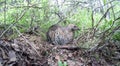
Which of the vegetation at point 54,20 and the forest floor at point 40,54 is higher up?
the vegetation at point 54,20

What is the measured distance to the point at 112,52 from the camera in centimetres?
288

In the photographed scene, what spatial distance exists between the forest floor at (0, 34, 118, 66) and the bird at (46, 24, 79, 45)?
0.13m

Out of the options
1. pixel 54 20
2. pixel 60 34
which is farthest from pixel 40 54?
pixel 54 20

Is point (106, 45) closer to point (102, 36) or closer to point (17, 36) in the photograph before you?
point (102, 36)

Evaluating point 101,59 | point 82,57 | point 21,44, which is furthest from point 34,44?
point 101,59

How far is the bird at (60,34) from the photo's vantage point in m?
3.11

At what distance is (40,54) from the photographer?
262cm

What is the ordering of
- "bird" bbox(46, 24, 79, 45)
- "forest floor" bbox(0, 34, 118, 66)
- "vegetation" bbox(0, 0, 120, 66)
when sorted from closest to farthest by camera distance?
1. "forest floor" bbox(0, 34, 118, 66)
2. "vegetation" bbox(0, 0, 120, 66)
3. "bird" bbox(46, 24, 79, 45)

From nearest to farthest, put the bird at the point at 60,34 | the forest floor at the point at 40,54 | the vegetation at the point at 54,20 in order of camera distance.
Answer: the forest floor at the point at 40,54, the vegetation at the point at 54,20, the bird at the point at 60,34

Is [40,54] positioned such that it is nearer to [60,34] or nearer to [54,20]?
[60,34]

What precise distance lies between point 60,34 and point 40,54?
0.71 meters

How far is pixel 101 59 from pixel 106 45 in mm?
242

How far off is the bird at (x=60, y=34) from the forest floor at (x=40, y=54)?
0.42 ft

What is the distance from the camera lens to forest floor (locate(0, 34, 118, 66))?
7.79ft
